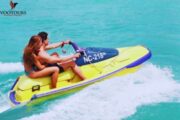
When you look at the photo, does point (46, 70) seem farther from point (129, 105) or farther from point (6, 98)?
point (129, 105)

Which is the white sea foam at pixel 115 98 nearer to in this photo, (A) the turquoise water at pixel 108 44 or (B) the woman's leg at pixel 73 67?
(A) the turquoise water at pixel 108 44

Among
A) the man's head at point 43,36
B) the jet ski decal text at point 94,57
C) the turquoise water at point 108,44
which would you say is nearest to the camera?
the turquoise water at point 108,44

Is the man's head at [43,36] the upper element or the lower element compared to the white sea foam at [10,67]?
upper

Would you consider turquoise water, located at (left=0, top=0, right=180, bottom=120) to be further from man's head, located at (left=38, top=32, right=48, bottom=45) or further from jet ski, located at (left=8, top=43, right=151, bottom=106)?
man's head, located at (left=38, top=32, right=48, bottom=45)

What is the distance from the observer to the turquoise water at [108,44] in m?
6.23

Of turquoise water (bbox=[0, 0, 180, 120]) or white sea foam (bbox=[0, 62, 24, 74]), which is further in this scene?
white sea foam (bbox=[0, 62, 24, 74])

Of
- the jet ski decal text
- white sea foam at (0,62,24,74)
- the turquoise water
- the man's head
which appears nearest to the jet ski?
the jet ski decal text

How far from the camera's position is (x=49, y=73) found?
6387 millimetres

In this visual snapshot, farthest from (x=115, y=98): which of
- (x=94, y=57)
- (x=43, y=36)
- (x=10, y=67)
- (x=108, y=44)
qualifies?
(x=108, y=44)

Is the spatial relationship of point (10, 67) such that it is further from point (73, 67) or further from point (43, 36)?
point (73, 67)

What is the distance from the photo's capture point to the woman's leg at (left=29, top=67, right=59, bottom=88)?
20.8ft

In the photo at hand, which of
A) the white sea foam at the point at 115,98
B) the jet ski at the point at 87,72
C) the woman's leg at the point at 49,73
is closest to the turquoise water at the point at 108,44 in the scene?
the white sea foam at the point at 115,98

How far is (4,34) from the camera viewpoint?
10.9m

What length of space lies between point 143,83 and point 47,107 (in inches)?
69.1
